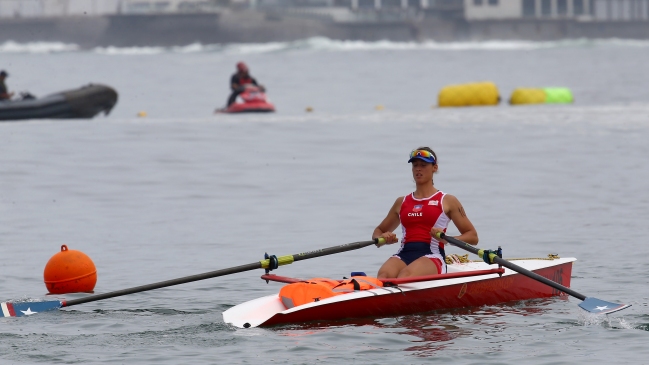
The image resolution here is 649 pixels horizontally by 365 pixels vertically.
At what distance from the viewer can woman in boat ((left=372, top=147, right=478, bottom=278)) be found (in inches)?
455

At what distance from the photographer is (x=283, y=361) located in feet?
32.2

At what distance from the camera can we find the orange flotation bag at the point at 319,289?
10.8m

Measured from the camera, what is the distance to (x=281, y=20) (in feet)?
418

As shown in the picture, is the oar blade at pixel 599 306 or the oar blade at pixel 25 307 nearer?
the oar blade at pixel 599 306

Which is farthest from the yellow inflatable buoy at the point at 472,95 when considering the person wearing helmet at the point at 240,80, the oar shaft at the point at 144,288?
the oar shaft at the point at 144,288

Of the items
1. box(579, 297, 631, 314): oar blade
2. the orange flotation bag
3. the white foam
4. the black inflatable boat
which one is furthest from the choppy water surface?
the white foam

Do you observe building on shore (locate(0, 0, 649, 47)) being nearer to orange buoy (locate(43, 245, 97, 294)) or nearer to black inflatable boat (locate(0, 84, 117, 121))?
black inflatable boat (locate(0, 84, 117, 121))

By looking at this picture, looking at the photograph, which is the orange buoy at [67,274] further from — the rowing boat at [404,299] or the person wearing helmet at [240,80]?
the person wearing helmet at [240,80]

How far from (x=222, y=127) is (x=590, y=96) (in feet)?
71.8

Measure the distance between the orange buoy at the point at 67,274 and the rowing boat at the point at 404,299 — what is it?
8.56 ft

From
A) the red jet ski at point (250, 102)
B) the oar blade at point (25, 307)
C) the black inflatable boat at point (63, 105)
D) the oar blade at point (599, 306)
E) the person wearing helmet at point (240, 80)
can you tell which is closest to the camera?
the oar blade at point (599, 306)

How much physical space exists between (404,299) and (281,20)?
11804cm

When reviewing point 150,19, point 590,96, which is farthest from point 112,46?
point 590,96

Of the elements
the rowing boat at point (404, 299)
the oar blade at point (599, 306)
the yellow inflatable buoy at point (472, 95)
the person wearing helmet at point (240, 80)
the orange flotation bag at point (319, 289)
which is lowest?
the oar blade at point (599, 306)
